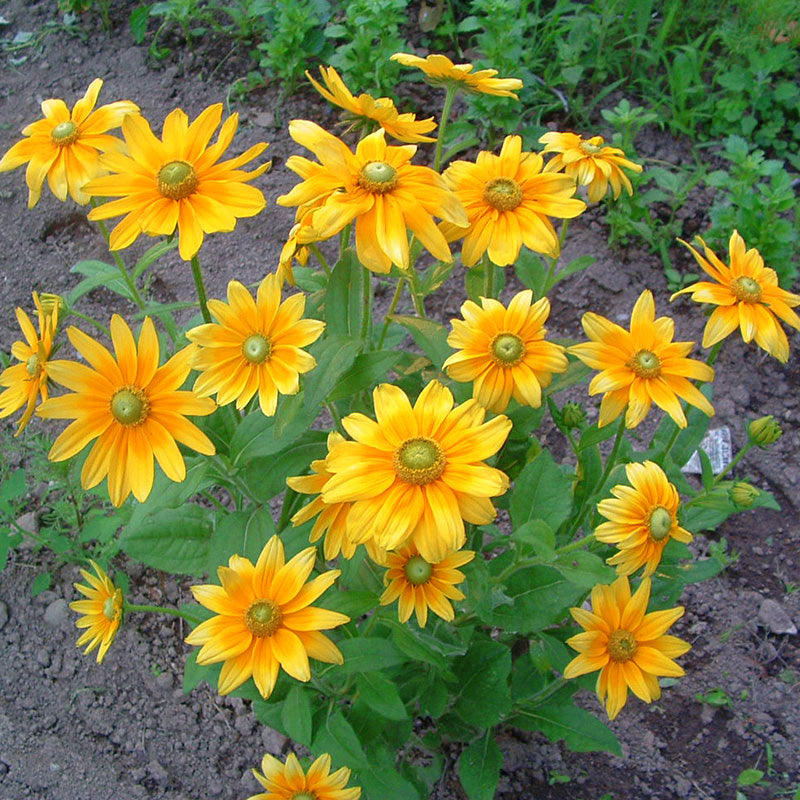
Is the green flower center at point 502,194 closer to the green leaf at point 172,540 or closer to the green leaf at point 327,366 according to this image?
the green leaf at point 327,366

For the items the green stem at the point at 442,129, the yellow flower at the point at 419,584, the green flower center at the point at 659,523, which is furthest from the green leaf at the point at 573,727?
the green stem at the point at 442,129

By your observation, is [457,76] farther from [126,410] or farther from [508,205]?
[126,410]

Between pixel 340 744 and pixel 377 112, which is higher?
→ pixel 377 112

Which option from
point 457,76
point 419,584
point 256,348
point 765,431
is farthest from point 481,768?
point 457,76

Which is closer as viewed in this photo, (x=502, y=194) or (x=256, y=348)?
(x=256, y=348)

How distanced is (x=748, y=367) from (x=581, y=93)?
152 cm

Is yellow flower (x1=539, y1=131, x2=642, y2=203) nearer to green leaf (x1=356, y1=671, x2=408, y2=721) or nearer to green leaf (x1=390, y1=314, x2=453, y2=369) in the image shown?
green leaf (x1=390, y1=314, x2=453, y2=369)

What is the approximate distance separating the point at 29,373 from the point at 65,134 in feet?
1.58

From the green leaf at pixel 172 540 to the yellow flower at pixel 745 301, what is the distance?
118 centimetres

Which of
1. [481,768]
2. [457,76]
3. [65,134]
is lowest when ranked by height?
[481,768]

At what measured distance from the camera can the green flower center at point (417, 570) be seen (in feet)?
5.54

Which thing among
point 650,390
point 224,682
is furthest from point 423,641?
point 650,390

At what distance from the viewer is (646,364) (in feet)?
5.55

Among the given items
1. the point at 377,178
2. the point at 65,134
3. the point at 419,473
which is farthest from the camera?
A: the point at 65,134
